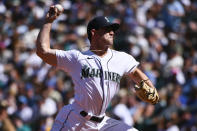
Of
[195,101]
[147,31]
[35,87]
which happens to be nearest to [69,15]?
[147,31]

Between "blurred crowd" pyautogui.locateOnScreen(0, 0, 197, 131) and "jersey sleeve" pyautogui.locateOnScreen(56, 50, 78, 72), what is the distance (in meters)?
4.02

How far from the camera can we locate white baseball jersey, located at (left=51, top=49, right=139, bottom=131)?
600 cm

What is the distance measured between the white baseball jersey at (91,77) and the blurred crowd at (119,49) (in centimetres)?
389

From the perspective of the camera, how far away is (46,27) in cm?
589

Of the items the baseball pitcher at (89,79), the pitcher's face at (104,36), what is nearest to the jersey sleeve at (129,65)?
the baseball pitcher at (89,79)

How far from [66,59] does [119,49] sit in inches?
338

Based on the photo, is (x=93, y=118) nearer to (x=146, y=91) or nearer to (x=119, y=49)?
(x=146, y=91)

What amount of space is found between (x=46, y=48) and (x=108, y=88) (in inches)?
32.5

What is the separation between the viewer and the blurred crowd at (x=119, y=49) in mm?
11328

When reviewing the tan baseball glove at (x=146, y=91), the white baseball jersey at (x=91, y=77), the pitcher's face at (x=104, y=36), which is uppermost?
the pitcher's face at (x=104, y=36)

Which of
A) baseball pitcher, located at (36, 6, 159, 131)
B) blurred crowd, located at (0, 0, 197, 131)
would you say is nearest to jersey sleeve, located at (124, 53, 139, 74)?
baseball pitcher, located at (36, 6, 159, 131)

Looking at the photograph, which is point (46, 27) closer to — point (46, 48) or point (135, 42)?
point (46, 48)

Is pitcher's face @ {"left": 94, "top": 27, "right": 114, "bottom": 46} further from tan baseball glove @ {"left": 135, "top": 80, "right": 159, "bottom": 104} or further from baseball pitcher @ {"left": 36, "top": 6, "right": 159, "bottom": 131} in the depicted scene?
tan baseball glove @ {"left": 135, "top": 80, "right": 159, "bottom": 104}

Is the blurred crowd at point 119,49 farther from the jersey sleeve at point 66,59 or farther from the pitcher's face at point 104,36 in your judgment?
the jersey sleeve at point 66,59
